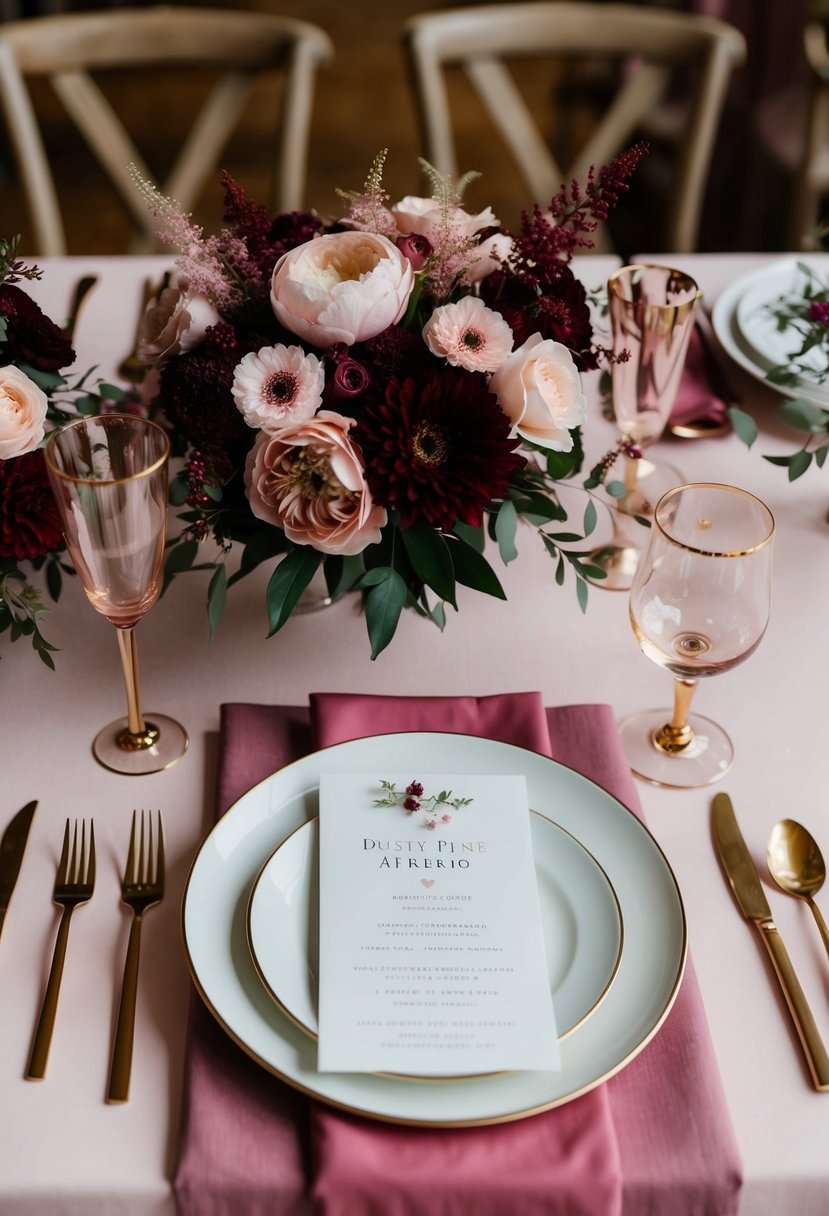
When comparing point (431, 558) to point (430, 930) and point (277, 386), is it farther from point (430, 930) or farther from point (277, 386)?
point (430, 930)

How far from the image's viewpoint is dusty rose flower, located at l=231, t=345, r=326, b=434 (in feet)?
2.70

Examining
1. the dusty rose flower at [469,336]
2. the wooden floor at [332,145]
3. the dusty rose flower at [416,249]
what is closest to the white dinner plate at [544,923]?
the dusty rose flower at [469,336]

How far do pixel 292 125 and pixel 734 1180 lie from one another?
1609mm

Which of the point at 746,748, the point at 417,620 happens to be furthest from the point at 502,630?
the point at 746,748

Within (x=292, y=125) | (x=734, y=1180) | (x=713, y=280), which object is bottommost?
(x=734, y=1180)

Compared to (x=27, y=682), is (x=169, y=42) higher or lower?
higher

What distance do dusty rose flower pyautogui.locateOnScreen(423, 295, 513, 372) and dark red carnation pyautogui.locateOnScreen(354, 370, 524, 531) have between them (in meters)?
0.02

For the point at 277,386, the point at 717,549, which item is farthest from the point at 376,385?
the point at 717,549

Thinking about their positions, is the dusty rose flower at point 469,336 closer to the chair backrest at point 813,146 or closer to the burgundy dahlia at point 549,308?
the burgundy dahlia at point 549,308

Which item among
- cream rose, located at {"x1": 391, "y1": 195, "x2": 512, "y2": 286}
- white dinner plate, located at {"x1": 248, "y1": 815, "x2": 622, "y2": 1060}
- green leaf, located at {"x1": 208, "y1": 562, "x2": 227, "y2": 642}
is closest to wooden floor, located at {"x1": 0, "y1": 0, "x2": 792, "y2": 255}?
cream rose, located at {"x1": 391, "y1": 195, "x2": 512, "y2": 286}

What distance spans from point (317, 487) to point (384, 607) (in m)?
0.10

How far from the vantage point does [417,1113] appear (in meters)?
0.63

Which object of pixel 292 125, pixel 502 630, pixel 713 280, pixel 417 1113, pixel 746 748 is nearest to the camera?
pixel 417 1113

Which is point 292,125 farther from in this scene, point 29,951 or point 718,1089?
point 718,1089
